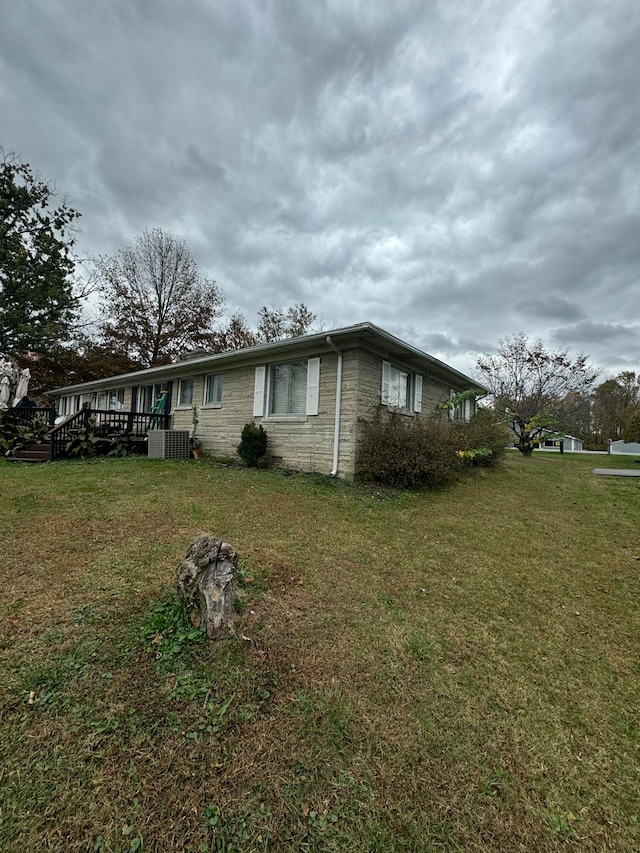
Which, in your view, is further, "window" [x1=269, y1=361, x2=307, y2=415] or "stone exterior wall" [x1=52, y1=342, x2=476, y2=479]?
"window" [x1=269, y1=361, x2=307, y2=415]

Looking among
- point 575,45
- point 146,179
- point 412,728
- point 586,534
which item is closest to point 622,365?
point 575,45

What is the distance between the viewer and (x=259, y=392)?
369 inches

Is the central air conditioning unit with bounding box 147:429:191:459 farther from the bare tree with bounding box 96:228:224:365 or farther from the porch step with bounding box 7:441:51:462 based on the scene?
the bare tree with bounding box 96:228:224:365

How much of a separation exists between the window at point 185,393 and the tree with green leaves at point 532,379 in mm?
14038

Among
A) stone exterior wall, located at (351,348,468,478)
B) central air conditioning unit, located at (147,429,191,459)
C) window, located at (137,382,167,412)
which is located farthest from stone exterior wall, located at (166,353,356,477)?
window, located at (137,382,167,412)

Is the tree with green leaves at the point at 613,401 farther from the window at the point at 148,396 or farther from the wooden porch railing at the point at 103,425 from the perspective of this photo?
the wooden porch railing at the point at 103,425

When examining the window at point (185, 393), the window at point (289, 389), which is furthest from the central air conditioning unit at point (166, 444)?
the window at point (289, 389)

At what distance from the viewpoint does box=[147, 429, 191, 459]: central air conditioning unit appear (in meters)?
10.1

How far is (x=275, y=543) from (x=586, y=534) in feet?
14.5

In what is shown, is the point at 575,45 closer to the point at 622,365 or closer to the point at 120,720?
Answer: the point at 120,720

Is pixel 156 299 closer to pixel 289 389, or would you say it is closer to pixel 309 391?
pixel 289 389

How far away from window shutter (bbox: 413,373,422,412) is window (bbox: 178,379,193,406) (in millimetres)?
7065

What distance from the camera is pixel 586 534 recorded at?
5.07 meters

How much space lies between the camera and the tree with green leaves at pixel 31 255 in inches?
370
